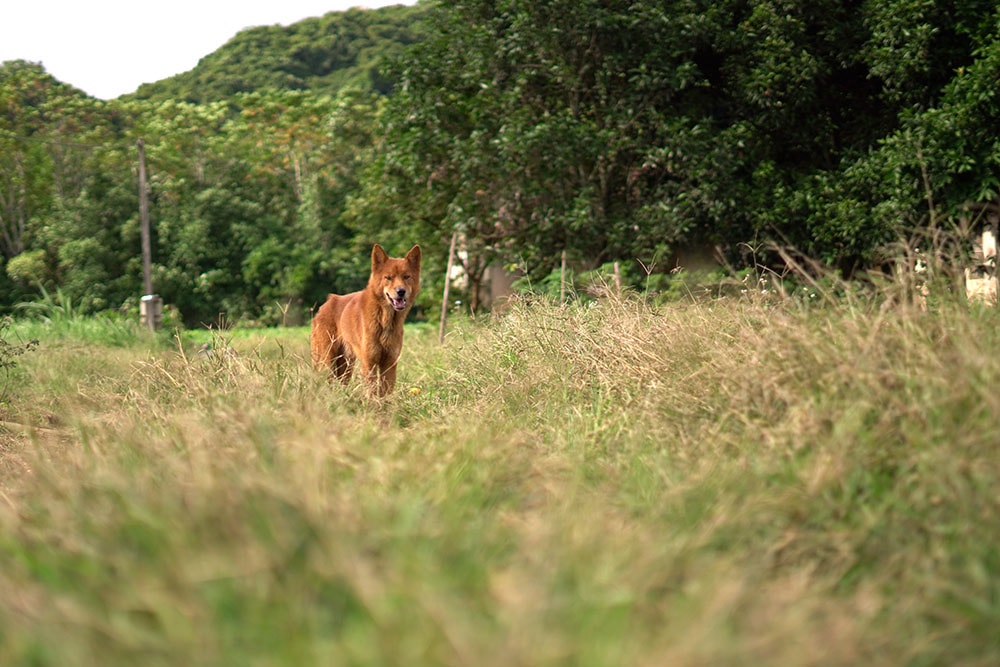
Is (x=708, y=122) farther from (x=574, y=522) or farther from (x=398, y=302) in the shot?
(x=574, y=522)

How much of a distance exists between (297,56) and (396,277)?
187ft

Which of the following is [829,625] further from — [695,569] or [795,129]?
[795,129]

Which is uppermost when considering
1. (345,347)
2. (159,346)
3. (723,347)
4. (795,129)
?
(795,129)

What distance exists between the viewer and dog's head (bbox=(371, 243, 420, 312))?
8023 mm

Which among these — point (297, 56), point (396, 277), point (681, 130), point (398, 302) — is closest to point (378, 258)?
point (396, 277)

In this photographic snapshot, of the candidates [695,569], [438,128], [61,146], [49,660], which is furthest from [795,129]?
[61,146]

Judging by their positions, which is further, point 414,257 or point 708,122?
point 708,122

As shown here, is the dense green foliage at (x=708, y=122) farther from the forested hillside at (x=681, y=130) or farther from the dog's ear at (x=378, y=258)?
the dog's ear at (x=378, y=258)

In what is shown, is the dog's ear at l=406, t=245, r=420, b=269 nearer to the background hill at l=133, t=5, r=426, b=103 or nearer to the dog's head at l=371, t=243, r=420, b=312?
the dog's head at l=371, t=243, r=420, b=312

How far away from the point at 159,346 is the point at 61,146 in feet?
99.7

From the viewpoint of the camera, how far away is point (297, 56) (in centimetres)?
6150

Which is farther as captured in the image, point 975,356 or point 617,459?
point 617,459

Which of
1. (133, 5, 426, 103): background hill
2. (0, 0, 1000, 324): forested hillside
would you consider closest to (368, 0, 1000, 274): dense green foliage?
(0, 0, 1000, 324): forested hillside

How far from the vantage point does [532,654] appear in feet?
7.03
